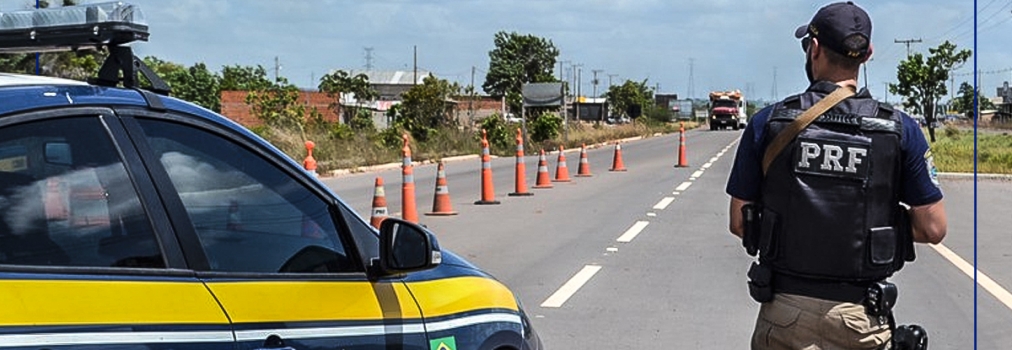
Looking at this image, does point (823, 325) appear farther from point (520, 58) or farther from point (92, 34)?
point (520, 58)

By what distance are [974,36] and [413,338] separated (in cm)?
352

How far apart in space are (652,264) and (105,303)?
8.76 m

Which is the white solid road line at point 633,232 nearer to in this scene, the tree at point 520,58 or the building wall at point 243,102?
the building wall at point 243,102

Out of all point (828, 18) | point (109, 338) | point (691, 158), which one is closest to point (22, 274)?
point (109, 338)

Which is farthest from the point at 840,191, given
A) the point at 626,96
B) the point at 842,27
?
the point at 626,96

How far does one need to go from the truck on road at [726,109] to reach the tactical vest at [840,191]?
7775 centimetres

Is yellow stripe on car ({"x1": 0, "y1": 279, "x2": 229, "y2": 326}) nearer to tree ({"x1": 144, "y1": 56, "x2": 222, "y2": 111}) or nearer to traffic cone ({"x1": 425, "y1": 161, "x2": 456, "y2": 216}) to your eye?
traffic cone ({"x1": 425, "y1": 161, "x2": 456, "y2": 216})

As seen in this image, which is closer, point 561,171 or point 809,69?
point 809,69

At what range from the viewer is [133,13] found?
3.14 m

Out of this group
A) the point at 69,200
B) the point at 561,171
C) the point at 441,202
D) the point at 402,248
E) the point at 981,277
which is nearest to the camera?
the point at 69,200

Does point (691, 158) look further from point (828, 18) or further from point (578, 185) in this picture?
point (828, 18)

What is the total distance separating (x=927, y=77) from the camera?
45.8m

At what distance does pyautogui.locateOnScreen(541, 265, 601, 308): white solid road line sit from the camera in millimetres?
8938

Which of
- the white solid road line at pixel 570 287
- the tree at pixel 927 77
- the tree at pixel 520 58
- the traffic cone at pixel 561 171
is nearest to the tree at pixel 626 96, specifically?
the tree at pixel 520 58
